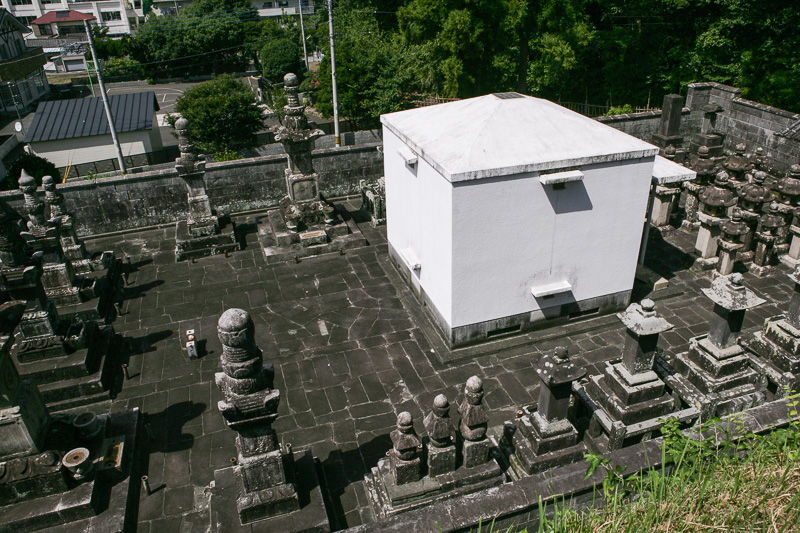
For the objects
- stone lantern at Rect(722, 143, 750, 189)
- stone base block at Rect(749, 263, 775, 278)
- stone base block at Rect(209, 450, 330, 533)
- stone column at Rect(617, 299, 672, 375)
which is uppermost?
stone lantern at Rect(722, 143, 750, 189)

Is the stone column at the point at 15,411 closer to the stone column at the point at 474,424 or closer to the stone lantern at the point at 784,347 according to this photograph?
the stone column at the point at 474,424

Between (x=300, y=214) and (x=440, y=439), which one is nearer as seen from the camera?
(x=440, y=439)

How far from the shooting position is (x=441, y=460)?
723 centimetres

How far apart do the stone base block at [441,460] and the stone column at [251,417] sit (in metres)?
1.80

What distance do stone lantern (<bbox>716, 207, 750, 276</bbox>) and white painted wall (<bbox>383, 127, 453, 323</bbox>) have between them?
22.5 feet

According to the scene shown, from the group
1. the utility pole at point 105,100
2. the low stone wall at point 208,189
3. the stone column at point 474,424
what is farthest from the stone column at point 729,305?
the utility pole at point 105,100

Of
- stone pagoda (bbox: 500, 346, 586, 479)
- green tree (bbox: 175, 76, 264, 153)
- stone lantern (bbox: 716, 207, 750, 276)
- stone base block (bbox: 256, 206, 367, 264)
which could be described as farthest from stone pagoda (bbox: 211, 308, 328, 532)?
green tree (bbox: 175, 76, 264, 153)

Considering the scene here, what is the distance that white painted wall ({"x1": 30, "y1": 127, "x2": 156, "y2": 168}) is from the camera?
26.6 metres

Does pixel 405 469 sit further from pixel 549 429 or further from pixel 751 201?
pixel 751 201

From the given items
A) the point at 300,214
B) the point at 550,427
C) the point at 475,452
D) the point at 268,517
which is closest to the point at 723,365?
the point at 550,427

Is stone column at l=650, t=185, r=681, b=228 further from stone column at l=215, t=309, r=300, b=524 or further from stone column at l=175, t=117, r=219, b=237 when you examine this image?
stone column at l=215, t=309, r=300, b=524

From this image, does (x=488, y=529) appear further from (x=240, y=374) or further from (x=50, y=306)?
(x=50, y=306)

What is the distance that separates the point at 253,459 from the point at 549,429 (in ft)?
13.2

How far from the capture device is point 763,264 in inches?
513
